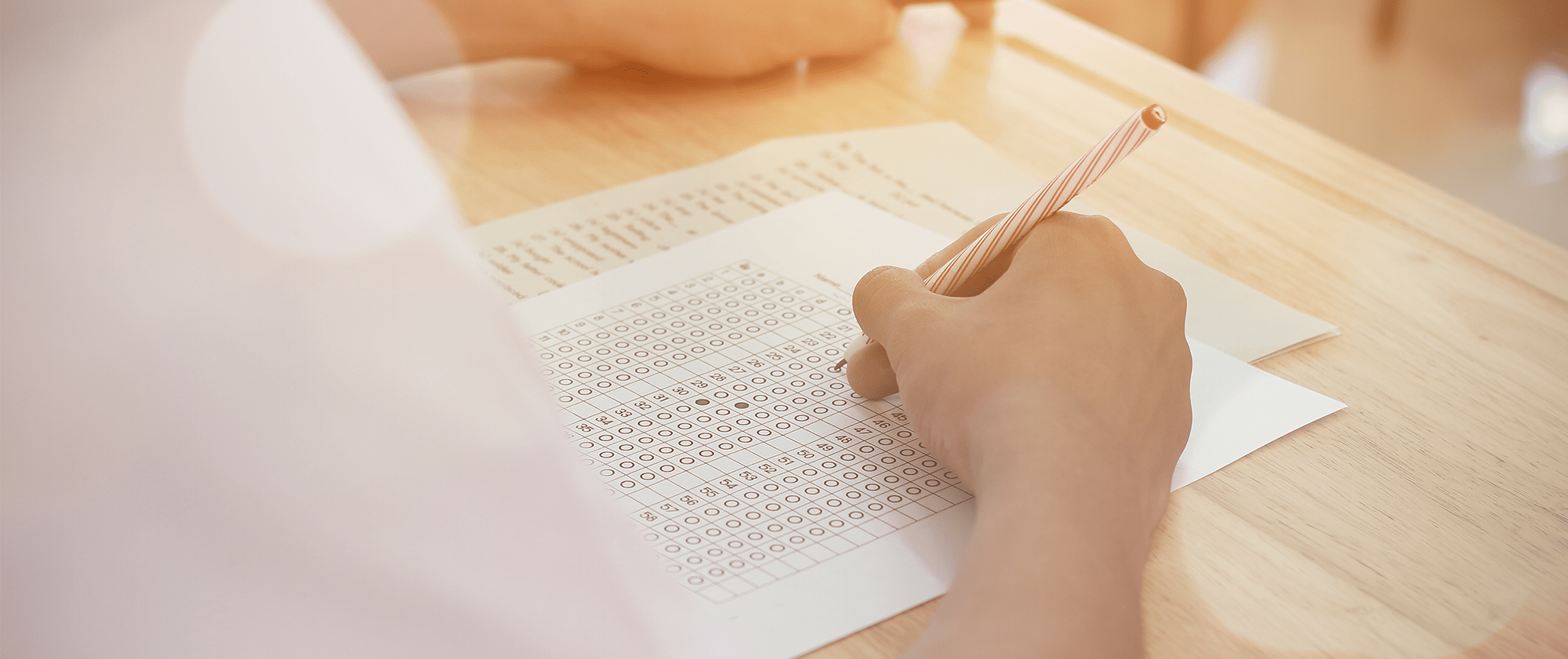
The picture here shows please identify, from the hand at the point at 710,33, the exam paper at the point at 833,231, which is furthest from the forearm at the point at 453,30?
the exam paper at the point at 833,231

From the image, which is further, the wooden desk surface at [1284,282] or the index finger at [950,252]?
the index finger at [950,252]

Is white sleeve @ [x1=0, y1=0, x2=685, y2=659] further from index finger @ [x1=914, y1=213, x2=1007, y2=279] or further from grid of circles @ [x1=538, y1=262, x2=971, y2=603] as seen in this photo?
index finger @ [x1=914, y1=213, x2=1007, y2=279]

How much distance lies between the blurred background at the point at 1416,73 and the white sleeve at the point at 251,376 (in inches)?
46.8

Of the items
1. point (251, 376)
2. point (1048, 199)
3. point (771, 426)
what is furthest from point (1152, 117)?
point (251, 376)

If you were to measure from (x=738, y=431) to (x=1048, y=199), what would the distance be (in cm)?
14

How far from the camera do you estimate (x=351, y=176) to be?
0.77 ft

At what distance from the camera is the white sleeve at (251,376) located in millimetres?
A: 225

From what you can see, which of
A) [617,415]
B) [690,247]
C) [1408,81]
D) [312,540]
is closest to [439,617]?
[312,540]

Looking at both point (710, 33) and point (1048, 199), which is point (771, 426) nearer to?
point (1048, 199)

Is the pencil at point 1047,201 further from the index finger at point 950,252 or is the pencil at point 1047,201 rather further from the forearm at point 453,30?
the forearm at point 453,30

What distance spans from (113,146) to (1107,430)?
27 cm

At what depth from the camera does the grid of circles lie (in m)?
0.36

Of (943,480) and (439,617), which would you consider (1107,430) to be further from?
(439,617)

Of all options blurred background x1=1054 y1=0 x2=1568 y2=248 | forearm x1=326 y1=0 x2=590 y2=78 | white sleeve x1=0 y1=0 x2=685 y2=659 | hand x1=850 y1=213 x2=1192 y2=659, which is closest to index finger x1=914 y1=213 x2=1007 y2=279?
Answer: hand x1=850 y1=213 x2=1192 y2=659
